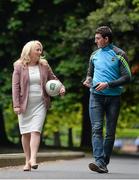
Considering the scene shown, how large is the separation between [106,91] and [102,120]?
398 millimetres

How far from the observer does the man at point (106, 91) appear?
1009 centimetres

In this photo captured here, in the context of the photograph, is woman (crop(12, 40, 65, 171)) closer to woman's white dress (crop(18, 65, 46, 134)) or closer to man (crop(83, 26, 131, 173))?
woman's white dress (crop(18, 65, 46, 134))

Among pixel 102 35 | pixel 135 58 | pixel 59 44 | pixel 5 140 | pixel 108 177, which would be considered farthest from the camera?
pixel 5 140

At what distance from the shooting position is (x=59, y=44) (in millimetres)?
25719

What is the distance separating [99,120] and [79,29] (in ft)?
47.7

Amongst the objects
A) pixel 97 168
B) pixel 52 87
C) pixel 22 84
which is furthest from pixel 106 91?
pixel 22 84

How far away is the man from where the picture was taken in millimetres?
10094

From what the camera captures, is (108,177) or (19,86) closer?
(108,177)

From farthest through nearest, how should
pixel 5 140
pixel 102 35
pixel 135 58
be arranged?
pixel 5 140 < pixel 135 58 < pixel 102 35

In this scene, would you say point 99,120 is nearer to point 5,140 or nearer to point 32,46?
point 32,46

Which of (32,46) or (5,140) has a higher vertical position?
(32,46)

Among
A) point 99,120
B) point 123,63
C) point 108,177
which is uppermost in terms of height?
point 123,63

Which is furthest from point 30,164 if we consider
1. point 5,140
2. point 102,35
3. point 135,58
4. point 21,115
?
point 5,140

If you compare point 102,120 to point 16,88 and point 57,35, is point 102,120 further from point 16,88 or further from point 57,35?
point 57,35
